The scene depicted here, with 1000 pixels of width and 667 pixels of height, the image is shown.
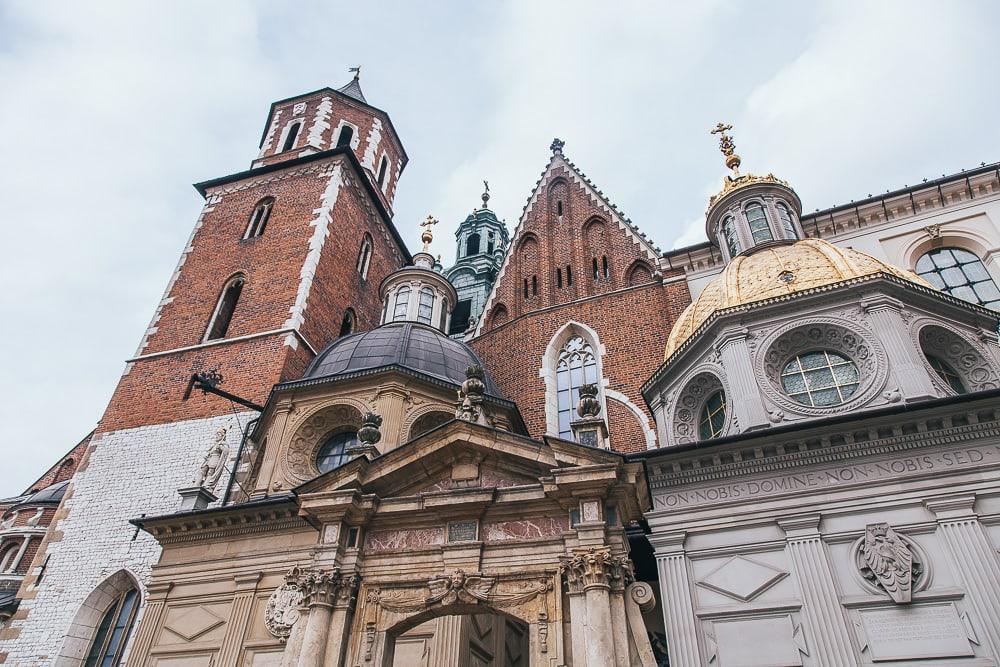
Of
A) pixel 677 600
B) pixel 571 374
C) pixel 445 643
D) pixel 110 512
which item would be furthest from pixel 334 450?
pixel 677 600

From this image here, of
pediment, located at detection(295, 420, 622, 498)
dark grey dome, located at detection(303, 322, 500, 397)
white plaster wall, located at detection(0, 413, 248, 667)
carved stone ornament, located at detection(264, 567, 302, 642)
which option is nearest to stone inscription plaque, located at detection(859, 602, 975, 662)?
pediment, located at detection(295, 420, 622, 498)

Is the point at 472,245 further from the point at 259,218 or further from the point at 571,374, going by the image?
the point at 571,374

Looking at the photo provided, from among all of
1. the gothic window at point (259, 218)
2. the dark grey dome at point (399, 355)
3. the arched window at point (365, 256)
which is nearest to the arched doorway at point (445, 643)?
the dark grey dome at point (399, 355)

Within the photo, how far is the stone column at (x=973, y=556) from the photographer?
308 inches

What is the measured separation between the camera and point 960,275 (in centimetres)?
1510

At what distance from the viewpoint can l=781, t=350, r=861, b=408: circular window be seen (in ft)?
36.4

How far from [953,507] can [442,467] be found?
21.2 ft

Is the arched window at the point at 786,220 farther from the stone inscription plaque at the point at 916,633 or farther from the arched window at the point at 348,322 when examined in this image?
the arched window at the point at 348,322

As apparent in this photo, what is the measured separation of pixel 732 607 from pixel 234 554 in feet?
24.4

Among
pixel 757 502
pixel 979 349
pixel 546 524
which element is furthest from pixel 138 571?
pixel 979 349

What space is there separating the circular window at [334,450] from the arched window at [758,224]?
998cm

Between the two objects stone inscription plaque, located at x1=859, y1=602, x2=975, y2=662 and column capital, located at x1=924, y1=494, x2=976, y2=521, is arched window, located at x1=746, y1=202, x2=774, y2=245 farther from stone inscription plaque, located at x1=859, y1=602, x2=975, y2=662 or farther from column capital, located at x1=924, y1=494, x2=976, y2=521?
stone inscription plaque, located at x1=859, y1=602, x2=975, y2=662

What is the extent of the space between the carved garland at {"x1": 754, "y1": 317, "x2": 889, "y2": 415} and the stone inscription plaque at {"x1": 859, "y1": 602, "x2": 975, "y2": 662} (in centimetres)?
324

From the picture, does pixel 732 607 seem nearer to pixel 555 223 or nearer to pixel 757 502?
pixel 757 502
